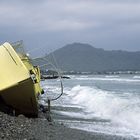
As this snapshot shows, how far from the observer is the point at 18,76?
63.3 feet

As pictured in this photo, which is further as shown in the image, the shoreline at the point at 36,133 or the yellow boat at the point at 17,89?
the yellow boat at the point at 17,89

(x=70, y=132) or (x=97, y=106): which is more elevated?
(x=70, y=132)

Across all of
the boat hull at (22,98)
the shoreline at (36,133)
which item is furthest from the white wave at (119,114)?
the boat hull at (22,98)

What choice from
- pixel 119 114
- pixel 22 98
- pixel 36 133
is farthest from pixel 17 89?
pixel 119 114

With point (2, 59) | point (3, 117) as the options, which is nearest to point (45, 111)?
point (2, 59)

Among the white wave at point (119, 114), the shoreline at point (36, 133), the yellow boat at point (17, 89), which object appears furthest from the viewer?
the white wave at point (119, 114)

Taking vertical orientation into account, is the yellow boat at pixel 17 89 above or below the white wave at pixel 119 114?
above

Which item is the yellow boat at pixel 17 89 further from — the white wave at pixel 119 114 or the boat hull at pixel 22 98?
the white wave at pixel 119 114

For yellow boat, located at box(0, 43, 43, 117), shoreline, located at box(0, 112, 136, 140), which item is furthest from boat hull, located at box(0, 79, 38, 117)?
shoreline, located at box(0, 112, 136, 140)

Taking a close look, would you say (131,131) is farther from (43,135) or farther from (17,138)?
(17,138)

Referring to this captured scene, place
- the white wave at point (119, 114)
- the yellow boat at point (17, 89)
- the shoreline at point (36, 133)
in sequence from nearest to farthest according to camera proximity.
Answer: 1. the shoreline at point (36, 133)
2. the yellow boat at point (17, 89)
3. the white wave at point (119, 114)

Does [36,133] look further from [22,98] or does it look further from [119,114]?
[119,114]

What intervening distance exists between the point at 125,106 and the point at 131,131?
10.4 m

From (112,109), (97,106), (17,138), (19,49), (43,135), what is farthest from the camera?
(97,106)
